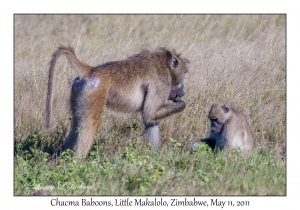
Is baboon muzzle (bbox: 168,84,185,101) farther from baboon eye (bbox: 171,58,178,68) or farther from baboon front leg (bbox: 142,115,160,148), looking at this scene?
baboon front leg (bbox: 142,115,160,148)

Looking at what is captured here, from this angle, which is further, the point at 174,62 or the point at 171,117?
the point at 171,117

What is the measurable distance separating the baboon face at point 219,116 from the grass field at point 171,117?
52 cm

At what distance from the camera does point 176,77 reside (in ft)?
25.5

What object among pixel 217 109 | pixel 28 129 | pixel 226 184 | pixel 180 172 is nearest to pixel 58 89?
pixel 28 129

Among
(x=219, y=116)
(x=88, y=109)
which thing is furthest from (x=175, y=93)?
(x=88, y=109)

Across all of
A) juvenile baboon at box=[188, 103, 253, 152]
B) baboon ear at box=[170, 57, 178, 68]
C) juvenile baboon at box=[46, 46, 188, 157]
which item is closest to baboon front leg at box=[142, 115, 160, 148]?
juvenile baboon at box=[46, 46, 188, 157]

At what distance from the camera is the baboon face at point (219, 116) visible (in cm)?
713

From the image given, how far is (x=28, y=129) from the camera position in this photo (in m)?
8.30

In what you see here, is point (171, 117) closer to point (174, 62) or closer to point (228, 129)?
point (174, 62)

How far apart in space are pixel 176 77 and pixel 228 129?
113cm

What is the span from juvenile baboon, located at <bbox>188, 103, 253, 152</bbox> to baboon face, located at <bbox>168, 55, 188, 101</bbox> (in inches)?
27.1

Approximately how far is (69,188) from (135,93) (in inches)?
73.4

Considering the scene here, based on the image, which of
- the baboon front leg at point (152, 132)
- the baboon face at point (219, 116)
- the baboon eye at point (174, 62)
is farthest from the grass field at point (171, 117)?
the baboon eye at point (174, 62)

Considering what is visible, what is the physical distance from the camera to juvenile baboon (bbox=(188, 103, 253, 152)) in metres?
7.06
